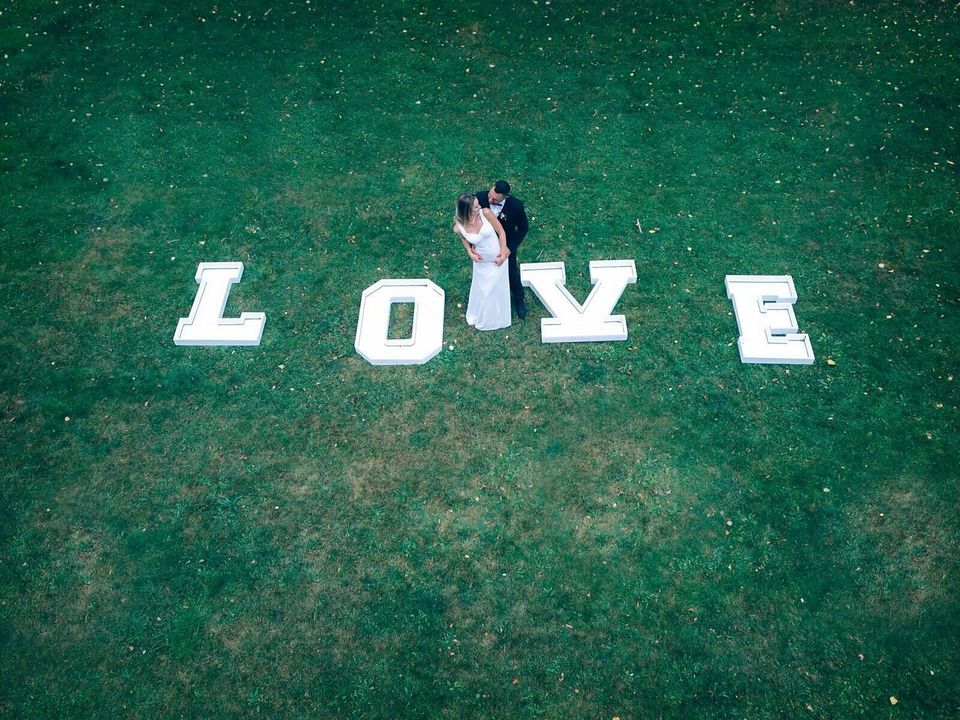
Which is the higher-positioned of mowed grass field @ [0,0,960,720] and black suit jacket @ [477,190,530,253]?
black suit jacket @ [477,190,530,253]

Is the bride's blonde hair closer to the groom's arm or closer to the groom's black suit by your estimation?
the groom's black suit

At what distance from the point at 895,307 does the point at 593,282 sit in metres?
4.39

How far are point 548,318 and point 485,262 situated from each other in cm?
148

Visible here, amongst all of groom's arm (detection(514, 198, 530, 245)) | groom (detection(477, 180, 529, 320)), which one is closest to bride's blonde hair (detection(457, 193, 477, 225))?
groom (detection(477, 180, 529, 320))

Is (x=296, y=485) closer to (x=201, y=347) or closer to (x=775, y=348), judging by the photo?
(x=201, y=347)

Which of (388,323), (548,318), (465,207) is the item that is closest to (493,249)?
(465,207)

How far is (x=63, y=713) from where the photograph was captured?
739cm

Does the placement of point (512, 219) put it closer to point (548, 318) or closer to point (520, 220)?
point (520, 220)

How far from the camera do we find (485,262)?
9.17m

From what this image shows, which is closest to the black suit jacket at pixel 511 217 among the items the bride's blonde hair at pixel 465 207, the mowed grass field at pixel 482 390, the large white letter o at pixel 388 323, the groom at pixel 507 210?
the groom at pixel 507 210

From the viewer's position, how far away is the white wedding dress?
28.8ft

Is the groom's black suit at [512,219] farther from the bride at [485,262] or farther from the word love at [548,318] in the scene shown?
the word love at [548,318]

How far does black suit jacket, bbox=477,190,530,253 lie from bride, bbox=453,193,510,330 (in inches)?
6.5

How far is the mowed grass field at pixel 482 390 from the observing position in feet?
25.0
